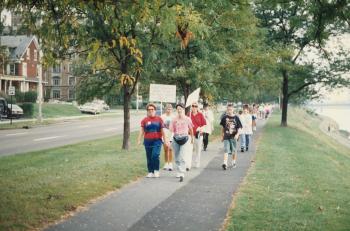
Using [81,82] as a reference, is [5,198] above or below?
below

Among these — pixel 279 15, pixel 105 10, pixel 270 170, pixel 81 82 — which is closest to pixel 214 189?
pixel 270 170

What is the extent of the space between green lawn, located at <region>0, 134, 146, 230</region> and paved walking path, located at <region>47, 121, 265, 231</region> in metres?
0.45

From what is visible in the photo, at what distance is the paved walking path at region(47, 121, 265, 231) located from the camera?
7.10 metres

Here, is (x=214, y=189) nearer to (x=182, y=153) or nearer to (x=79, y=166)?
(x=182, y=153)

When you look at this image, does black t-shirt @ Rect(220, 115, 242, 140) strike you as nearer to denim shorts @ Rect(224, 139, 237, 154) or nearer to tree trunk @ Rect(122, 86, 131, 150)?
denim shorts @ Rect(224, 139, 237, 154)

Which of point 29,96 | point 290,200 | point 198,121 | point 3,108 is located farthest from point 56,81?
point 290,200

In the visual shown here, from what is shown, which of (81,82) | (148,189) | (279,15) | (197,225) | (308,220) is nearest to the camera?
(197,225)

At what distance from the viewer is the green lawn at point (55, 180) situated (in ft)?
24.3

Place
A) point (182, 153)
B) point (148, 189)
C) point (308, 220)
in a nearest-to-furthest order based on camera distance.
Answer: point (308, 220) < point (148, 189) < point (182, 153)

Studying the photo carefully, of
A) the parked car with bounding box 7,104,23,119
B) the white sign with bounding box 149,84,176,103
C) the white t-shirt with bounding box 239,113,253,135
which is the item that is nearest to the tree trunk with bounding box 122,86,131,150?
the white sign with bounding box 149,84,176,103

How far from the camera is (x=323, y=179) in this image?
12.6 meters

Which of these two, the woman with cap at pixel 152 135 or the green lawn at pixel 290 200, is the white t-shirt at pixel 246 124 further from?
the woman with cap at pixel 152 135

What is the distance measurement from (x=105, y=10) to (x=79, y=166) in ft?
22.7

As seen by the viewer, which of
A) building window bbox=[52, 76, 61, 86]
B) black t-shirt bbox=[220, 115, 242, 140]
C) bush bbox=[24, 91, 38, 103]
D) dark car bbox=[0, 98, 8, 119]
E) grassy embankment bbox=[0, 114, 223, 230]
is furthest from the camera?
building window bbox=[52, 76, 61, 86]
